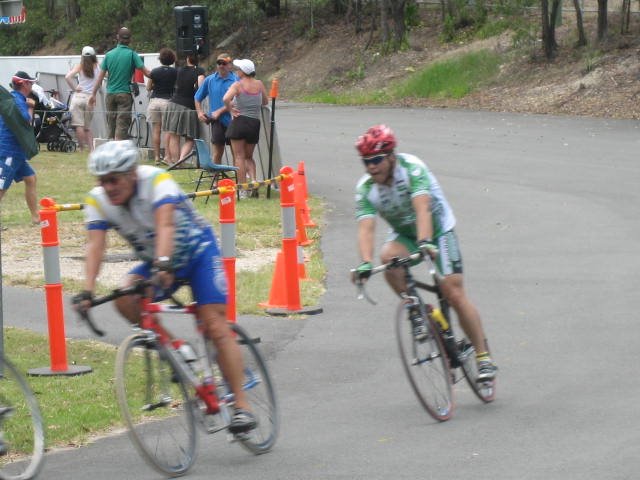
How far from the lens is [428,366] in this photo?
7781mm

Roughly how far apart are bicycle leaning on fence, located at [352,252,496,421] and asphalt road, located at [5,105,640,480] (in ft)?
0.50

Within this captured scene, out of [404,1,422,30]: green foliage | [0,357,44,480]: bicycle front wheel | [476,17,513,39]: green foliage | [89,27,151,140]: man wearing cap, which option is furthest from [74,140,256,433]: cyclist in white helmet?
[404,1,422,30]: green foliage

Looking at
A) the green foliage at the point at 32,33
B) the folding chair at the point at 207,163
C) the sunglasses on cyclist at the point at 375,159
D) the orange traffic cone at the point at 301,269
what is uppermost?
the sunglasses on cyclist at the point at 375,159

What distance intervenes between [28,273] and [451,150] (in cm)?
1211

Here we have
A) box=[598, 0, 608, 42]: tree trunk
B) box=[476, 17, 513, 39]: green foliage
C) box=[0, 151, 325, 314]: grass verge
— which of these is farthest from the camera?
box=[476, 17, 513, 39]: green foliage

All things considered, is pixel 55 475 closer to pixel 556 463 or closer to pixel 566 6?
pixel 556 463

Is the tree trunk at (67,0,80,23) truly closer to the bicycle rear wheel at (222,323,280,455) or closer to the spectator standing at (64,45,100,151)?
the spectator standing at (64,45,100,151)

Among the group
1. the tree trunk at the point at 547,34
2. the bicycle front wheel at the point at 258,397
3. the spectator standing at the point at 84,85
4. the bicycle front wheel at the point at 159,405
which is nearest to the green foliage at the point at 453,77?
the tree trunk at the point at 547,34

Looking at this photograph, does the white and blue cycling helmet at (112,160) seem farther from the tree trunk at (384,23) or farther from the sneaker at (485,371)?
the tree trunk at (384,23)

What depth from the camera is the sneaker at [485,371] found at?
801 cm

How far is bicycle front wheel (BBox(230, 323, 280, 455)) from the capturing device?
23.1ft

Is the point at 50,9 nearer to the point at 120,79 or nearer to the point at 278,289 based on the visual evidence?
the point at 120,79

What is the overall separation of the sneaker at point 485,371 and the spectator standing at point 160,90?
46.4 ft

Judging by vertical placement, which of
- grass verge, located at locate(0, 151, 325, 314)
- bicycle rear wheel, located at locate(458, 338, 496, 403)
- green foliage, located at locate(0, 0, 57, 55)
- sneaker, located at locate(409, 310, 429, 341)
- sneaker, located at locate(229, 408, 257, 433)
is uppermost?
sneaker, located at locate(409, 310, 429, 341)
